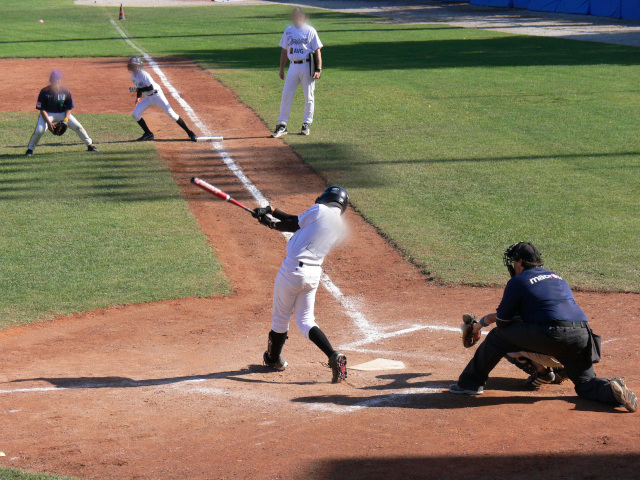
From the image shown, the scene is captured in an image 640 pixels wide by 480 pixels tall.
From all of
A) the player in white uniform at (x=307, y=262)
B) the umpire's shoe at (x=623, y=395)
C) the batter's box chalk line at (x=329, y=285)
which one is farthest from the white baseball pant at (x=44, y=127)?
the umpire's shoe at (x=623, y=395)

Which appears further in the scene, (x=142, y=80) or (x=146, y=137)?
(x=146, y=137)

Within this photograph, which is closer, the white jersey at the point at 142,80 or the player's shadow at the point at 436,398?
the player's shadow at the point at 436,398

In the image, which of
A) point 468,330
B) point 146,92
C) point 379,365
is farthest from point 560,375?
point 146,92

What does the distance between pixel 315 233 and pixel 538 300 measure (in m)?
1.93

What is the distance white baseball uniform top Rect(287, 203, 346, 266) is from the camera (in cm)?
648

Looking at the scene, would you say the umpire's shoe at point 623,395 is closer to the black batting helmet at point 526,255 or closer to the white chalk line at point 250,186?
the black batting helmet at point 526,255

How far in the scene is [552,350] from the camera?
6.13 metres

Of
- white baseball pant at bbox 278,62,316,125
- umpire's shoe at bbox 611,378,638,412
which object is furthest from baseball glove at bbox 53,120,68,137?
umpire's shoe at bbox 611,378,638,412

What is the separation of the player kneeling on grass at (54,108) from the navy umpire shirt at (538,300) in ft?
34.9

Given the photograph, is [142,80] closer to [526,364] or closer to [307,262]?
[307,262]

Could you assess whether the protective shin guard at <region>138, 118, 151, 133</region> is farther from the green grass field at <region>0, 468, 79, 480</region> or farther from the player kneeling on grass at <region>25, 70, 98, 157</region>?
the green grass field at <region>0, 468, 79, 480</region>

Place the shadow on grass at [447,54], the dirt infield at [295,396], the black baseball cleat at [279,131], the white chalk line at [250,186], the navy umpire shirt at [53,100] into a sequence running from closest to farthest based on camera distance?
the dirt infield at [295,396], the white chalk line at [250,186], the navy umpire shirt at [53,100], the black baseball cleat at [279,131], the shadow on grass at [447,54]

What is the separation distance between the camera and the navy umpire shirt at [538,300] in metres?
6.07

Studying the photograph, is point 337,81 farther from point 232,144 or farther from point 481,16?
point 481,16
